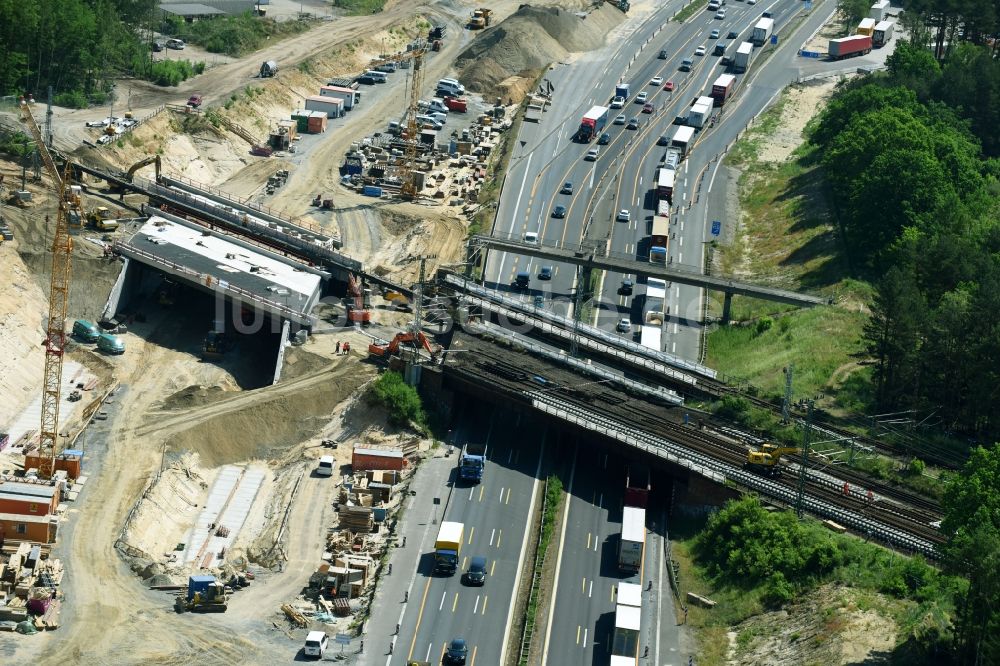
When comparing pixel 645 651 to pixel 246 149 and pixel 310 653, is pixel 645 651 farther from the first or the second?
pixel 246 149

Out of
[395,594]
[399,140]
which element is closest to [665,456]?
[395,594]

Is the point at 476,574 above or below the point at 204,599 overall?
above

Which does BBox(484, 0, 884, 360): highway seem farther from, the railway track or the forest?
the railway track

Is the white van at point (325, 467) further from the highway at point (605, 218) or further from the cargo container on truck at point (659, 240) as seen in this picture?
the cargo container on truck at point (659, 240)

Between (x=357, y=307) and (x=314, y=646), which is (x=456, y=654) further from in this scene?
(x=357, y=307)

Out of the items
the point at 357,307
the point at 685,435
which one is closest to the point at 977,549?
the point at 685,435

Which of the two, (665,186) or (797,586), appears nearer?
(797,586)

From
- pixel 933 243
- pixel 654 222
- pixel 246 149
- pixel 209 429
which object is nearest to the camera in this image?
pixel 209 429
